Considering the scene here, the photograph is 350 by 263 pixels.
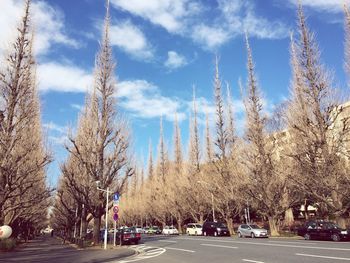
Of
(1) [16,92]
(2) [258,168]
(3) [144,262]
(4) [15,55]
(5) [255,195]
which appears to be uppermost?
(4) [15,55]

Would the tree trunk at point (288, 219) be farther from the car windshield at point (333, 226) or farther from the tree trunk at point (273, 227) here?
the car windshield at point (333, 226)

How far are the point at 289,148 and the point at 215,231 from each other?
12.3 meters

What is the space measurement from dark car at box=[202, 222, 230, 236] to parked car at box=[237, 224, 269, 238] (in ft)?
9.86

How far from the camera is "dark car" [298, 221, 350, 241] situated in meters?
22.4

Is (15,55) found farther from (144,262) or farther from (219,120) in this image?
(219,120)

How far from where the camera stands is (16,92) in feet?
71.5

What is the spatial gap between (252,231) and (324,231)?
808 centimetres

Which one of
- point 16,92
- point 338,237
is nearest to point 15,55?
point 16,92

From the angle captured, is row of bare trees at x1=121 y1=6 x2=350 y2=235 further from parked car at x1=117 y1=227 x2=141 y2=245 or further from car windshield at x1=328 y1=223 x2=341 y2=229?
parked car at x1=117 y1=227 x2=141 y2=245

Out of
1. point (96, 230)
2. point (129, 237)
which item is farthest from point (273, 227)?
point (96, 230)

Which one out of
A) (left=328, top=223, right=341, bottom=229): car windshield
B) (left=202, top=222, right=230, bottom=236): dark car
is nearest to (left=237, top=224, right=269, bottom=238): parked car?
(left=202, top=222, right=230, bottom=236): dark car

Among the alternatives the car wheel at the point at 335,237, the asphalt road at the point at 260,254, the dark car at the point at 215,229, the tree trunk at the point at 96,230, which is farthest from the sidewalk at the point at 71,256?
the dark car at the point at 215,229

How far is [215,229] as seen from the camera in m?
36.4

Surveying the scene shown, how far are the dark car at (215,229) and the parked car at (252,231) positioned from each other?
3.01 m
